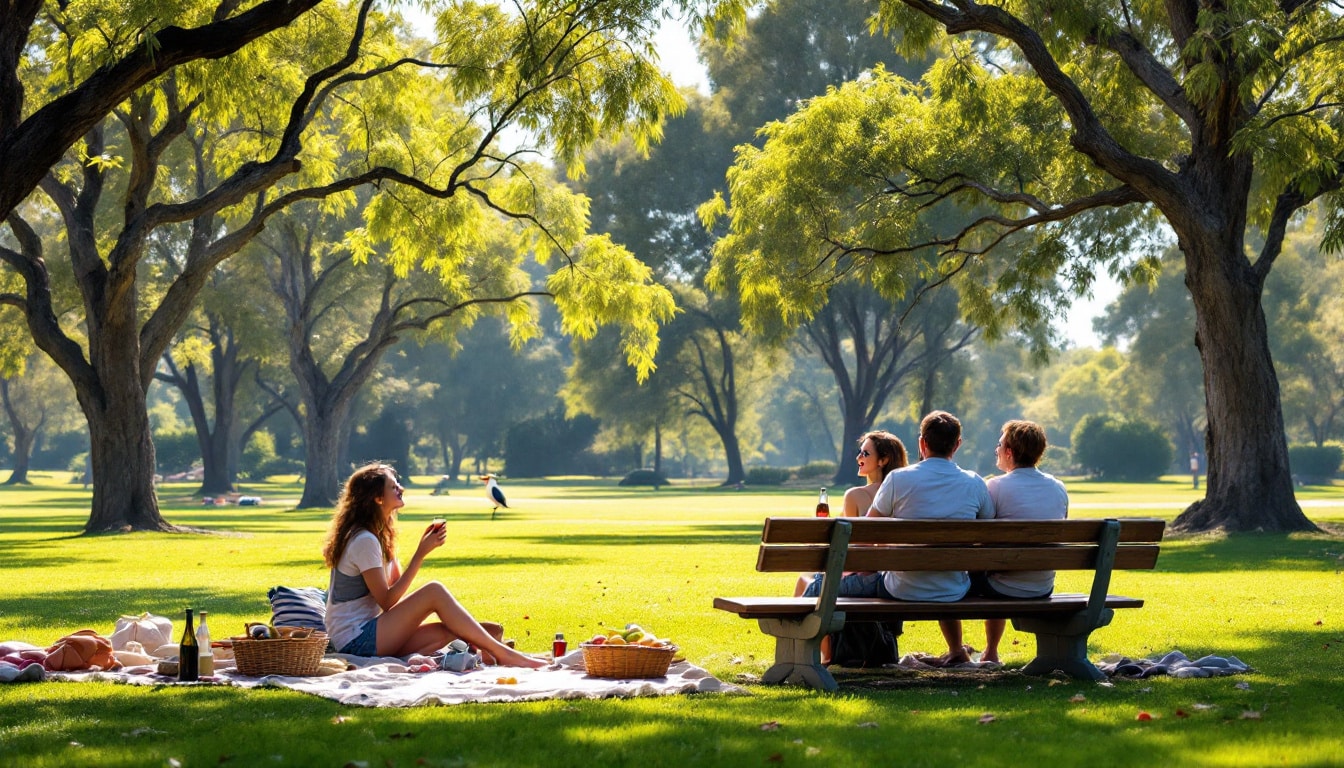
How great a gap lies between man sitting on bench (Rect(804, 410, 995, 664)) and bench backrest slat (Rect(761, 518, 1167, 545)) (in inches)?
10.1

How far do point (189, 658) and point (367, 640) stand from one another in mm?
1124

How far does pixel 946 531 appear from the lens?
789cm

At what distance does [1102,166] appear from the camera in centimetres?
2109

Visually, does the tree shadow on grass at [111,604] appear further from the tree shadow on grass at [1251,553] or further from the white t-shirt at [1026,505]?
the tree shadow on grass at [1251,553]

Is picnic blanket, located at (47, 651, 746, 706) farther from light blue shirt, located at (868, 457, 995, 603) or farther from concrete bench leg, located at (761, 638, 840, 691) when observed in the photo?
light blue shirt, located at (868, 457, 995, 603)

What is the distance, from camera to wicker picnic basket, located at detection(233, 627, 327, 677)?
325 inches

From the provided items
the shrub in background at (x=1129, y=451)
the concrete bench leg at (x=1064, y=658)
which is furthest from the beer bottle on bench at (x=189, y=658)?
the shrub in background at (x=1129, y=451)

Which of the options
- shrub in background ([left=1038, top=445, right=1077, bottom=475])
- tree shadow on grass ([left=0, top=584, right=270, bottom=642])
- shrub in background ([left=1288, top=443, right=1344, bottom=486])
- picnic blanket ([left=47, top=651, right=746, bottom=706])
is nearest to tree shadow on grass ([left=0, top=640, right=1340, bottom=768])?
picnic blanket ([left=47, top=651, right=746, bottom=706])

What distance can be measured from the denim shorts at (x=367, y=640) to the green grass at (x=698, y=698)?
116 cm

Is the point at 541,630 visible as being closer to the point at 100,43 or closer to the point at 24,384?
the point at 100,43

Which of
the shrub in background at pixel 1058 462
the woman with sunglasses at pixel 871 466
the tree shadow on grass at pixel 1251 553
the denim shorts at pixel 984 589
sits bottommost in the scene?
the tree shadow on grass at pixel 1251 553

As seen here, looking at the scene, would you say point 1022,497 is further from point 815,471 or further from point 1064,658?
point 815,471

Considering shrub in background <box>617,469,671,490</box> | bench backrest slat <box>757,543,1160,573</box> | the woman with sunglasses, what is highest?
shrub in background <box>617,469,671,490</box>

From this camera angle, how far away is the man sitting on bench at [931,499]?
27.0ft
